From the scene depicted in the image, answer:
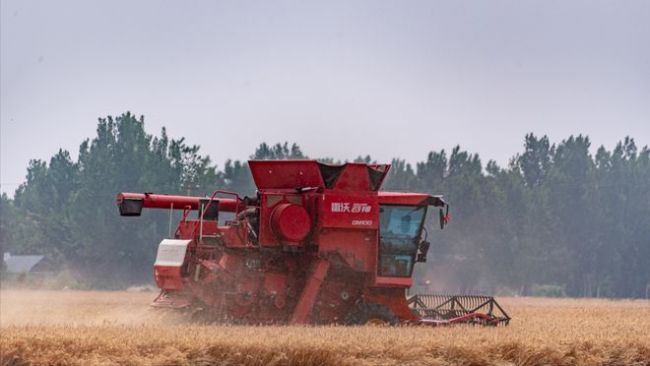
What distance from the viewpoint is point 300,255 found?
17594 millimetres

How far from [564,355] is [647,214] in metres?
70.0

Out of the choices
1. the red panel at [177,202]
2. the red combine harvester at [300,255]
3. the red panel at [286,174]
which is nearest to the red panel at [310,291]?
the red combine harvester at [300,255]

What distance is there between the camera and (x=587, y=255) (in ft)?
258

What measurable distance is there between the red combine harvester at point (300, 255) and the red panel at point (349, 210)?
0.06ft

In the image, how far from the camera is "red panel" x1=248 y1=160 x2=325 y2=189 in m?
17.7

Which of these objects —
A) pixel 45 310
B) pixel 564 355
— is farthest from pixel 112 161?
pixel 564 355

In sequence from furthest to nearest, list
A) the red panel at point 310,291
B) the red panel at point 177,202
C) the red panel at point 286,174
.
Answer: the red panel at point 177,202, the red panel at point 286,174, the red panel at point 310,291

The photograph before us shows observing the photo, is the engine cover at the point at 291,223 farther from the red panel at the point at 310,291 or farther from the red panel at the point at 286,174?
the red panel at the point at 286,174

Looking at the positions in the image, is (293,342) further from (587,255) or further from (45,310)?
(587,255)

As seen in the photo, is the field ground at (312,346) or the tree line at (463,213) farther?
the tree line at (463,213)

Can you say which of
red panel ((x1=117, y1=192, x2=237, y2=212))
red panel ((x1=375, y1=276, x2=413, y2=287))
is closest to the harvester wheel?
red panel ((x1=375, y1=276, x2=413, y2=287))

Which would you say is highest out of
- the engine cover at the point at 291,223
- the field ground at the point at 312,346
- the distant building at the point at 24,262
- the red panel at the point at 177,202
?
the red panel at the point at 177,202

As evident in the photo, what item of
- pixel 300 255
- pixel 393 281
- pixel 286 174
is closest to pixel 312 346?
pixel 300 255

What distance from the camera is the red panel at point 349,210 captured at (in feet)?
56.6
